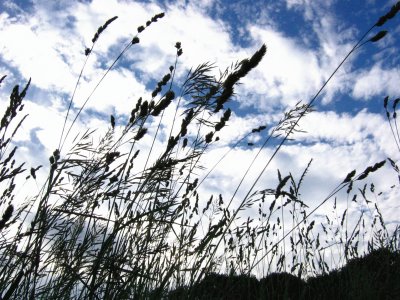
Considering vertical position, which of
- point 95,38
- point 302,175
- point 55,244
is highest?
point 95,38

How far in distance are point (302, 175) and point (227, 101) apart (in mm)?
1291

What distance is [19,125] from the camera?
1805mm

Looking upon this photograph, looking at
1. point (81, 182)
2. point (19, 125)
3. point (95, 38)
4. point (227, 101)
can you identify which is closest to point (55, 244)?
point (81, 182)

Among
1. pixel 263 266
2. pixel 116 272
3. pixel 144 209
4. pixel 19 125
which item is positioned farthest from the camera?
pixel 263 266

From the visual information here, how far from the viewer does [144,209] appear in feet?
7.04

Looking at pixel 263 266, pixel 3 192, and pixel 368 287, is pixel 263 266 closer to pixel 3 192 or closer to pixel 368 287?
pixel 368 287

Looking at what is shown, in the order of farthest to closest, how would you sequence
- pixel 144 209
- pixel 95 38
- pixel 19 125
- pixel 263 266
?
pixel 263 266 < pixel 95 38 < pixel 144 209 < pixel 19 125

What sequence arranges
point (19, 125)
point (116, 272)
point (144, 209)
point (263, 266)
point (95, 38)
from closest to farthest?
point (116, 272) → point (19, 125) → point (144, 209) → point (95, 38) → point (263, 266)

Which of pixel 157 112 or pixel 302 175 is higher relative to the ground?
pixel 302 175

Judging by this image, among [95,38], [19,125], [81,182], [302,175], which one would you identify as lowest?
[81,182]

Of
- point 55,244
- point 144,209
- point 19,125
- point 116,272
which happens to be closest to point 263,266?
point 144,209

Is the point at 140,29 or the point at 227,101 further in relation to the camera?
the point at 140,29

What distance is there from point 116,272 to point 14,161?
6.15 feet

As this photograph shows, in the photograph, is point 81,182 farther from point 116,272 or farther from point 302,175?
point 302,175
